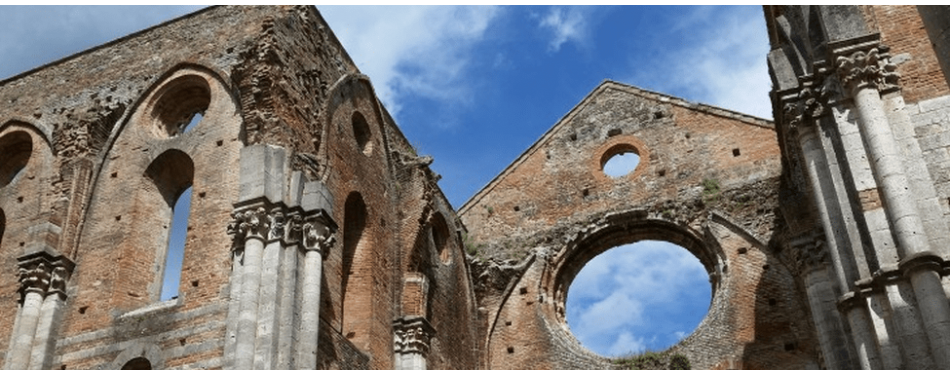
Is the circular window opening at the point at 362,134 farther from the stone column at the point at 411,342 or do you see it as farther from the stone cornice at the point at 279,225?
the stone cornice at the point at 279,225

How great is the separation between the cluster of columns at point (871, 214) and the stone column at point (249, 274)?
582 centimetres

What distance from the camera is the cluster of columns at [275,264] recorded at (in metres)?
10.2

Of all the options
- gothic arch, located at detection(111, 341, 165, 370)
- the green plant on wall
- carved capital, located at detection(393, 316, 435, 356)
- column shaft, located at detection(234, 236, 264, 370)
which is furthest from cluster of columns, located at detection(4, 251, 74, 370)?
the green plant on wall

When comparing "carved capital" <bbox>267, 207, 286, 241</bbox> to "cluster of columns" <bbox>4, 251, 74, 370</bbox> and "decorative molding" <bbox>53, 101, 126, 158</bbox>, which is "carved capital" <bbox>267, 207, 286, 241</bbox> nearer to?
"cluster of columns" <bbox>4, 251, 74, 370</bbox>

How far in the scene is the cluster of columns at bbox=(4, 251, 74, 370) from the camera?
451 inches

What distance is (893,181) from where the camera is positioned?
8.03 m

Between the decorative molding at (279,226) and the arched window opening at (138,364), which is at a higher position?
the decorative molding at (279,226)

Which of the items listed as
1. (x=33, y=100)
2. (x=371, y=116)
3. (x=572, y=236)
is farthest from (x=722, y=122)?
(x=33, y=100)

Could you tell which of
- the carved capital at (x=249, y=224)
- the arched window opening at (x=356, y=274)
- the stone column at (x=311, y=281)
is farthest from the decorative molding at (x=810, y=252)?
the carved capital at (x=249, y=224)

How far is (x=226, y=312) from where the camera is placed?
1077 centimetres

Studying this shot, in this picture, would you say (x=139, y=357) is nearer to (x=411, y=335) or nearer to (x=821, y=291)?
(x=411, y=335)

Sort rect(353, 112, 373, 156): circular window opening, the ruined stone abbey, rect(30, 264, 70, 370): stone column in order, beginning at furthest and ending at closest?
1. rect(353, 112, 373, 156): circular window opening
2. rect(30, 264, 70, 370): stone column
3. the ruined stone abbey

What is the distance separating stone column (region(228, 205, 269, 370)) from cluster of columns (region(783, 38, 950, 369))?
5823 mm

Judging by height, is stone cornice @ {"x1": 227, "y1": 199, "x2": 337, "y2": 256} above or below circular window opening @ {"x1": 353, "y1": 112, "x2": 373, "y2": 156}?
below
